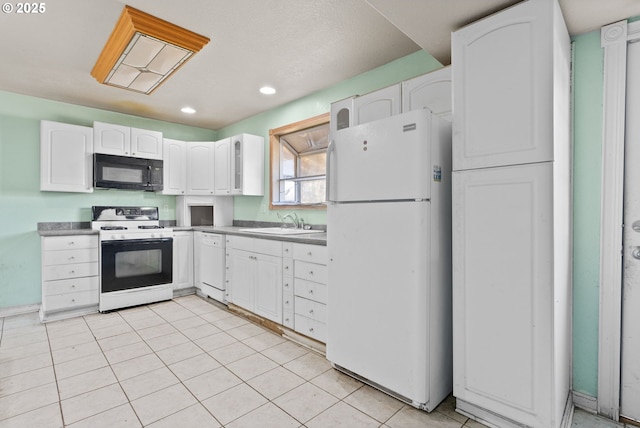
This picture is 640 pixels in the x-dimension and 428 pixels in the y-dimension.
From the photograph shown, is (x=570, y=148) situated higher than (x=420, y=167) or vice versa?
(x=570, y=148)

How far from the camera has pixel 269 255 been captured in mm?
2977

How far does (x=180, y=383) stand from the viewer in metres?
2.12

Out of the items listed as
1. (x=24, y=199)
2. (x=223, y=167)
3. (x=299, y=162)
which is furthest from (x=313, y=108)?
(x=24, y=199)

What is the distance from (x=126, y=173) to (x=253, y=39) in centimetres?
262

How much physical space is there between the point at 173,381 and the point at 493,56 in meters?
2.69

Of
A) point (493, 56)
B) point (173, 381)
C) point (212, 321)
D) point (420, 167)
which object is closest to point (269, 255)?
point (212, 321)

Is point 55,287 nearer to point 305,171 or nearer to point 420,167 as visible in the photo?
point 305,171

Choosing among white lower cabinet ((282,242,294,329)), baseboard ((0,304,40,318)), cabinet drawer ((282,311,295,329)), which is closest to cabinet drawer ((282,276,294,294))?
white lower cabinet ((282,242,294,329))

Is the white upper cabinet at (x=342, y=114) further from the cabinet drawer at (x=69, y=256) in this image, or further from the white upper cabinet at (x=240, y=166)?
the cabinet drawer at (x=69, y=256)

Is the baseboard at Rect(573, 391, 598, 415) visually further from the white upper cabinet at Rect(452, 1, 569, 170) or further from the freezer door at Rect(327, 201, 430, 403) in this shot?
the white upper cabinet at Rect(452, 1, 569, 170)

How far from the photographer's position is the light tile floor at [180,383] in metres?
1.76

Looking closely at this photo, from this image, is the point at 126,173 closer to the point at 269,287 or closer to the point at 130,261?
the point at 130,261

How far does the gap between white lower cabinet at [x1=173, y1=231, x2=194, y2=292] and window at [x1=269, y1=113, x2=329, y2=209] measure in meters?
1.27

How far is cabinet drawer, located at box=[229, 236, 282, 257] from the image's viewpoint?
289 centimetres
